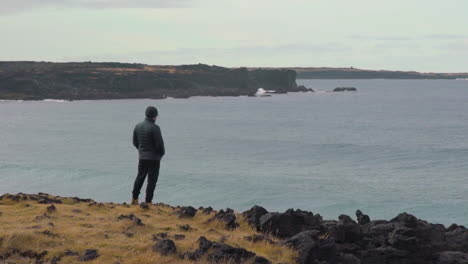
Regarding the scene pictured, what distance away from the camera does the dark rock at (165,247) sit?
12297 millimetres

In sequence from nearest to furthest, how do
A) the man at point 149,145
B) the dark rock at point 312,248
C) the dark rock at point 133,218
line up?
1. the dark rock at point 312,248
2. the dark rock at point 133,218
3. the man at point 149,145

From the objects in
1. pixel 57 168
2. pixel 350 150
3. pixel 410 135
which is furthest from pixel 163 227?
pixel 410 135

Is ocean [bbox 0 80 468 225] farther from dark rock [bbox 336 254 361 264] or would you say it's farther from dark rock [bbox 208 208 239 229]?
dark rock [bbox 336 254 361 264]

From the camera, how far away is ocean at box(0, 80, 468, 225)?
52656 millimetres

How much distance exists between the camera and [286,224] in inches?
608

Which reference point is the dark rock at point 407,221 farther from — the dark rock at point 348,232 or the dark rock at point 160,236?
the dark rock at point 160,236

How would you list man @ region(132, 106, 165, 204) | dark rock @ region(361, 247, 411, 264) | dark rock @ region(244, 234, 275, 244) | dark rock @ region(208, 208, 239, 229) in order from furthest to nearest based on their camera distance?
1. man @ region(132, 106, 165, 204)
2. dark rock @ region(208, 208, 239, 229)
3. dark rock @ region(361, 247, 411, 264)
4. dark rock @ region(244, 234, 275, 244)

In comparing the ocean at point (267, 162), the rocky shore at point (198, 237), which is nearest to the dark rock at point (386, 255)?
the rocky shore at point (198, 237)

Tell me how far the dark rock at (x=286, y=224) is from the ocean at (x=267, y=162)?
3100 cm

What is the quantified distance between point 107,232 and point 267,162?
6279 centimetres

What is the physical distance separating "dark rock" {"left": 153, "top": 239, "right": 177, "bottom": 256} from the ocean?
1388 inches

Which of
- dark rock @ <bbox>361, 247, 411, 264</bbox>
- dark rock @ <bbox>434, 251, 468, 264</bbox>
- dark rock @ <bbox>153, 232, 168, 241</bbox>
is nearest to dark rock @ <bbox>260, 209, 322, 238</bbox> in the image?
dark rock @ <bbox>361, 247, 411, 264</bbox>

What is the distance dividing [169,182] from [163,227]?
47.6 meters

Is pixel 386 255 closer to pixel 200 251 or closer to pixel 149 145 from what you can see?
pixel 200 251
